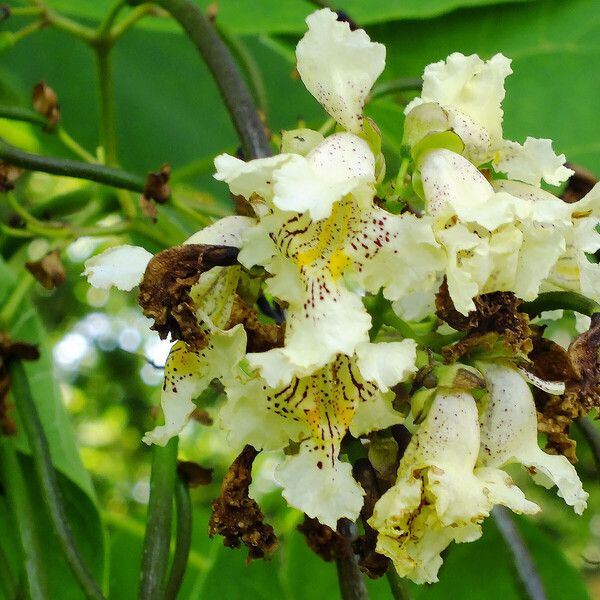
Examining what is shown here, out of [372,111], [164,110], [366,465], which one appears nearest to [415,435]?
[366,465]

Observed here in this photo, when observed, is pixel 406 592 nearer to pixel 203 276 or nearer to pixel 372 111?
pixel 203 276

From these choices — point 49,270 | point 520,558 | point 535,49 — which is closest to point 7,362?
point 49,270

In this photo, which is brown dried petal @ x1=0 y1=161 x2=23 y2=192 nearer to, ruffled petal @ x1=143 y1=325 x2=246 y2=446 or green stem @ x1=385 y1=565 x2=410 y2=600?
ruffled petal @ x1=143 y1=325 x2=246 y2=446

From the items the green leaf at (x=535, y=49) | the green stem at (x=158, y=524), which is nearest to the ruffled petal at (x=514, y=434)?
the green stem at (x=158, y=524)

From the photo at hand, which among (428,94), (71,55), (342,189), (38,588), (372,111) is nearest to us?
(342,189)

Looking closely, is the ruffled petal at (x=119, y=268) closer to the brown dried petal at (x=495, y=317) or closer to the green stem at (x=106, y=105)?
the brown dried petal at (x=495, y=317)

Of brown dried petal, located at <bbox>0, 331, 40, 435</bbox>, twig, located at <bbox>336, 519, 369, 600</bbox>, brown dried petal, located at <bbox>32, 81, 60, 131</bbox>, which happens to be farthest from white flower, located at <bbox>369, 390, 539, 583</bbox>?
brown dried petal, located at <bbox>32, 81, 60, 131</bbox>

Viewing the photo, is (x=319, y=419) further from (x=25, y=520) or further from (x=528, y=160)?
(x=25, y=520)
